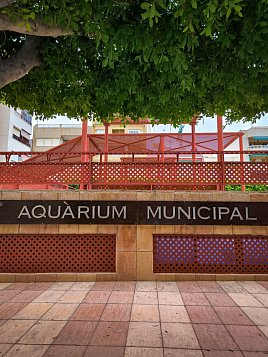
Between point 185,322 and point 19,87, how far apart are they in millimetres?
4389

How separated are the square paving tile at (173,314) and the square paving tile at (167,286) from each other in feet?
3.55

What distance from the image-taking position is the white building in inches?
1145

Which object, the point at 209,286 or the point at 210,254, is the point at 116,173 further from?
the point at 209,286

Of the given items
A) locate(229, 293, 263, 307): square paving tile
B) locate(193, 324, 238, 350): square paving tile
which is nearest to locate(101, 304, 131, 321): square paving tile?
locate(193, 324, 238, 350): square paving tile

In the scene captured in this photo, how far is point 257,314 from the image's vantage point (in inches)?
167

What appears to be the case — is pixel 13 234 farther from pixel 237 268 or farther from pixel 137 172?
pixel 237 268

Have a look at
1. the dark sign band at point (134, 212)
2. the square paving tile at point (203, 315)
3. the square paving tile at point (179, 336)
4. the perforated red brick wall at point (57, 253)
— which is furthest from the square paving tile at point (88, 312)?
the dark sign band at point (134, 212)

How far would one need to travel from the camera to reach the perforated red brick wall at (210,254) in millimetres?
6473

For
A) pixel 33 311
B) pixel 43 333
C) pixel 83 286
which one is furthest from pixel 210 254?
pixel 43 333

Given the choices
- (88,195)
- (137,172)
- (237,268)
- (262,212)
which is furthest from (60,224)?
(262,212)

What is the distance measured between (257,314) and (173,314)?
1.27m

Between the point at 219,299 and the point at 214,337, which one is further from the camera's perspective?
the point at 219,299

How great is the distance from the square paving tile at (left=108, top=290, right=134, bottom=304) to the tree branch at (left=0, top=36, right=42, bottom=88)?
3.80 m

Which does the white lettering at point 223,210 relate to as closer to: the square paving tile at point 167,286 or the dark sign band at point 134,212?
the dark sign band at point 134,212
